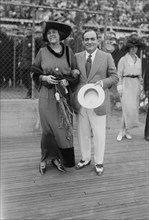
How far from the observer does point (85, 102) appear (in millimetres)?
3309

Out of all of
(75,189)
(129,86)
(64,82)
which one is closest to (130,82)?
(129,86)

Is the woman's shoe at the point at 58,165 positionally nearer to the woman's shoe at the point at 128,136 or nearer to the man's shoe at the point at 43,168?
the man's shoe at the point at 43,168

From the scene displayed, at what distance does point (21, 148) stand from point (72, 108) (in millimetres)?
1414

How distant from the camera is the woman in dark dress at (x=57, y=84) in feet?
11.0

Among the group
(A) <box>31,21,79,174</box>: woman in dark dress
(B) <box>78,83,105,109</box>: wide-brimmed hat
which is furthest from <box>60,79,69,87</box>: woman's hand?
(B) <box>78,83,105,109</box>: wide-brimmed hat

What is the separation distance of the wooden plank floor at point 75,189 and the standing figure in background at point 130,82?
0.75 m

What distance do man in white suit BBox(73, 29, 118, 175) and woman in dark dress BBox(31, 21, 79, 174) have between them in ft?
0.40

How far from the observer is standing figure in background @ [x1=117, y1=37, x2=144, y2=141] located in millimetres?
4824

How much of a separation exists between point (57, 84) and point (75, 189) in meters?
1.21

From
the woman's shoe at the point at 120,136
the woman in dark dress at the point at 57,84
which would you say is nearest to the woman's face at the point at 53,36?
the woman in dark dress at the point at 57,84

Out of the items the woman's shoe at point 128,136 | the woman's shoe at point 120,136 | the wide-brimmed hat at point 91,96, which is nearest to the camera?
the wide-brimmed hat at point 91,96

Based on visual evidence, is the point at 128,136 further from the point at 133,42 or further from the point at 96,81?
the point at 96,81

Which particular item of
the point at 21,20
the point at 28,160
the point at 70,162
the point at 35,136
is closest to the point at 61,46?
the point at 70,162

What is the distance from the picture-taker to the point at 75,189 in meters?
3.23
